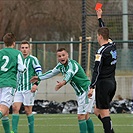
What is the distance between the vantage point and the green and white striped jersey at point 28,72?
11977 millimetres

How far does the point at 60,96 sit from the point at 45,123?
4724 millimetres

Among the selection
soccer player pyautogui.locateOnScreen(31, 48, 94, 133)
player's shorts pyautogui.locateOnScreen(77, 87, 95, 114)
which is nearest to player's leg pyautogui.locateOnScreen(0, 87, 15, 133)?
soccer player pyautogui.locateOnScreen(31, 48, 94, 133)

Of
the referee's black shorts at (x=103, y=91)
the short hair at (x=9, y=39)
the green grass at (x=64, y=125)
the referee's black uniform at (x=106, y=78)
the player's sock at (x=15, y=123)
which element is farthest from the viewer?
the green grass at (x=64, y=125)

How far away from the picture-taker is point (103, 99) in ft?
32.5

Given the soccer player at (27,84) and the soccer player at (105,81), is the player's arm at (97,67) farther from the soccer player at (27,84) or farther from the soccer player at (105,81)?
the soccer player at (27,84)

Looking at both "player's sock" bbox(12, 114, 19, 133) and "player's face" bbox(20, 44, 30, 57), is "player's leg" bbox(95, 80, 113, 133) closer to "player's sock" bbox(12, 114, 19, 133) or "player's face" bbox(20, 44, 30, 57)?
"player's sock" bbox(12, 114, 19, 133)

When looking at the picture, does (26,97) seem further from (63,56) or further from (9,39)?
(9,39)

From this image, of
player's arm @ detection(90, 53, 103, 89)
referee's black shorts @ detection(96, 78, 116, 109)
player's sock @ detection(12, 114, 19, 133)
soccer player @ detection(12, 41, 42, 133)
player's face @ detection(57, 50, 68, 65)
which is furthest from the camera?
soccer player @ detection(12, 41, 42, 133)

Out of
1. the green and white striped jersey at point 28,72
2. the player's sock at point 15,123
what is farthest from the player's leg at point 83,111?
the green and white striped jersey at point 28,72

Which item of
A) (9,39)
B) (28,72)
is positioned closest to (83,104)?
(9,39)

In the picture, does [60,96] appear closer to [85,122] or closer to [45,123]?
[45,123]

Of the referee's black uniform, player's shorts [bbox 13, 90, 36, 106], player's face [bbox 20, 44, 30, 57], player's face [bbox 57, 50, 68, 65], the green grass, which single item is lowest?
the green grass

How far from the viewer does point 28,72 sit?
12.2 metres

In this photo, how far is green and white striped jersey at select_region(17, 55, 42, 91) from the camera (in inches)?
472
